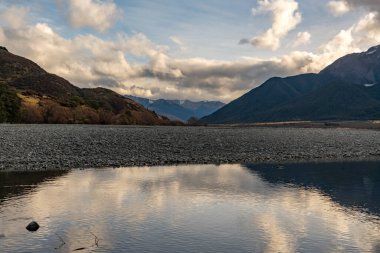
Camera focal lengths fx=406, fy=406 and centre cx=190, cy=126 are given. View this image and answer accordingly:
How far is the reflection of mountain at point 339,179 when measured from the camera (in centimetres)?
2857

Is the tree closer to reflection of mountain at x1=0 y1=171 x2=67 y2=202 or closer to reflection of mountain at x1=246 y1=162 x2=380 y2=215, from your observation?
reflection of mountain at x1=0 y1=171 x2=67 y2=202

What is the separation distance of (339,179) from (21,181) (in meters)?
28.0

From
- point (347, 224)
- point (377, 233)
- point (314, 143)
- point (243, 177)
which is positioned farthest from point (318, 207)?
point (314, 143)

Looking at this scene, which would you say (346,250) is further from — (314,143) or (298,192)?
(314,143)

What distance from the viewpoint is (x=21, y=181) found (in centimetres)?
3228

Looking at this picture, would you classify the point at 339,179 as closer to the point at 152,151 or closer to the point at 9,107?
the point at 152,151

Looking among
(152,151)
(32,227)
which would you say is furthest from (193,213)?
(152,151)

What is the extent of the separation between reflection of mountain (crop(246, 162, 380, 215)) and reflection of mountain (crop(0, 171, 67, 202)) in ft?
63.1

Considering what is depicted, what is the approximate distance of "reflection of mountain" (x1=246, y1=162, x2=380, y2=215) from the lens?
28.6 metres

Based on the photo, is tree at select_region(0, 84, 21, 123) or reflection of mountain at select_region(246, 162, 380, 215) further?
tree at select_region(0, 84, 21, 123)

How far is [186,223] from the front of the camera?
833 inches

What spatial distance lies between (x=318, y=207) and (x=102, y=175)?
19.1m

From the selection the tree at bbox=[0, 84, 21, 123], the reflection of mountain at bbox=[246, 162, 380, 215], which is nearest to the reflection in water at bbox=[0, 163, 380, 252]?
the reflection of mountain at bbox=[246, 162, 380, 215]

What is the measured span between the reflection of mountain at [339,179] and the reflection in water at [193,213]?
10 cm
